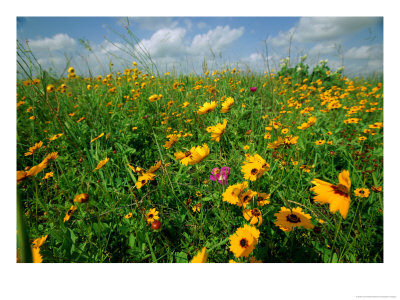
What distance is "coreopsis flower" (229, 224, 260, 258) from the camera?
476mm

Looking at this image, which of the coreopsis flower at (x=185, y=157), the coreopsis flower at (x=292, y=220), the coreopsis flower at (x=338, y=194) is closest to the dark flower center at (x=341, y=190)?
the coreopsis flower at (x=338, y=194)

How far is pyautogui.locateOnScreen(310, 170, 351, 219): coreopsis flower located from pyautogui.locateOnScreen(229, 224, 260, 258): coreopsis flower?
7.8 inches

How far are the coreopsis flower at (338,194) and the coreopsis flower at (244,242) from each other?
20 centimetres

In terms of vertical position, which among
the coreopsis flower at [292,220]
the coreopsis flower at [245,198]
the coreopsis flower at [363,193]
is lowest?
the coreopsis flower at [292,220]

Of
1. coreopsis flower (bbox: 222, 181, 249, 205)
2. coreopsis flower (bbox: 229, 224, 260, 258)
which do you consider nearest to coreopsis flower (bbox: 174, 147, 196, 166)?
coreopsis flower (bbox: 222, 181, 249, 205)

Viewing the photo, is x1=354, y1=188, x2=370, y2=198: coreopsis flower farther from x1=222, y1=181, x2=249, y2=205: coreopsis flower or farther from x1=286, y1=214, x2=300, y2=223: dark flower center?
x1=222, y1=181, x2=249, y2=205: coreopsis flower

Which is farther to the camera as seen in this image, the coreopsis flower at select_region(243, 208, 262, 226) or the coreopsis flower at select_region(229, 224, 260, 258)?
the coreopsis flower at select_region(243, 208, 262, 226)

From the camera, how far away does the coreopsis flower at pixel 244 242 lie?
1.56 ft

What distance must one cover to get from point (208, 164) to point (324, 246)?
630 mm

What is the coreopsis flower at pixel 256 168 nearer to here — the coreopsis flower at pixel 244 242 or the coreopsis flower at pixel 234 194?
the coreopsis flower at pixel 234 194

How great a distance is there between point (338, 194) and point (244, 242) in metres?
0.27

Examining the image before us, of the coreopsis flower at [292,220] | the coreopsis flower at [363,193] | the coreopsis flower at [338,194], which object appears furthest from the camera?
the coreopsis flower at [363,193]

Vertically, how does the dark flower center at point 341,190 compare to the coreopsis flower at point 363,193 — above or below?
above

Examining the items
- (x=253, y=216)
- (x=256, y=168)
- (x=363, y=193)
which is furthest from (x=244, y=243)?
(x=363, y=193)
